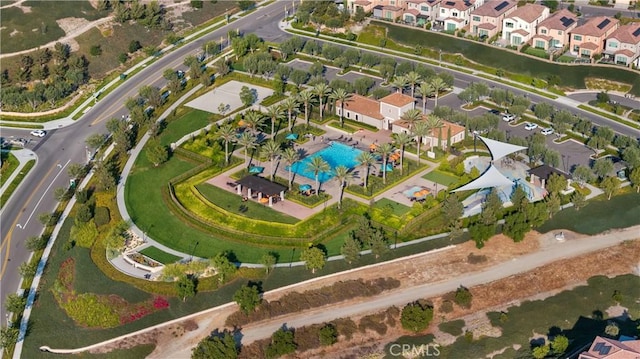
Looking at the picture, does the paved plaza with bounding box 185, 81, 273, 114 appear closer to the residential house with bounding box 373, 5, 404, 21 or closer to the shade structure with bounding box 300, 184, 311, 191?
the shade structure with bounding box 300, 184, 311, 191

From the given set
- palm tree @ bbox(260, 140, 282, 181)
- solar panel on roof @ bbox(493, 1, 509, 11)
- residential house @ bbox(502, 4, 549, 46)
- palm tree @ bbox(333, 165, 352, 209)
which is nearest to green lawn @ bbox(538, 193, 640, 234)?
palm tree @ bbox(333, 165, 352, 209)

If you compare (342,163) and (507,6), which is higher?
(507,6)

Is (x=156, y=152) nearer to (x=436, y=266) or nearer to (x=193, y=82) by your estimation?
(x=193, y=82)

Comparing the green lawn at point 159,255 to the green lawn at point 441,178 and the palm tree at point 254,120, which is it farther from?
the green lawn at point 441,178

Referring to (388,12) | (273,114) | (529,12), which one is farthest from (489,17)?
(273,114)

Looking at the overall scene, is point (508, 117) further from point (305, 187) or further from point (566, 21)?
point (305, 187)

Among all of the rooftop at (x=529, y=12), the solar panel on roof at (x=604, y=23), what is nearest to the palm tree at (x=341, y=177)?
the rooftop at (x=529, y=12)

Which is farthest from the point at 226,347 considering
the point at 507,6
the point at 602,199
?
the point at 507,6
